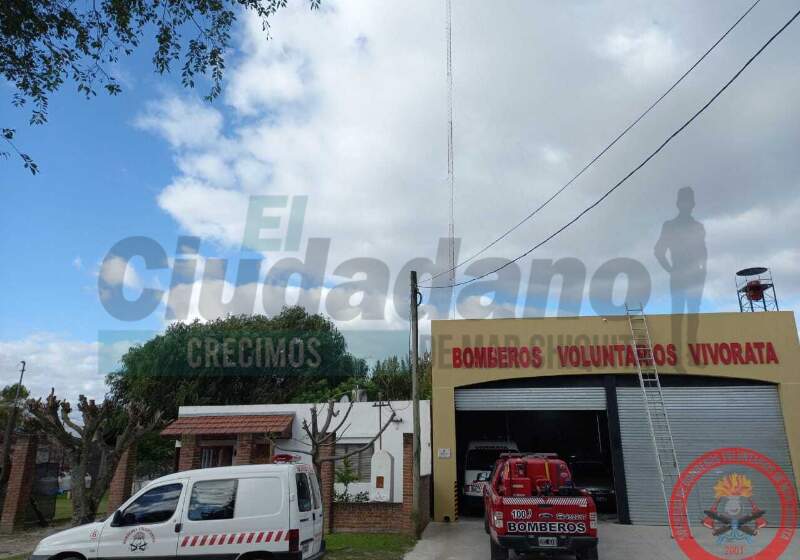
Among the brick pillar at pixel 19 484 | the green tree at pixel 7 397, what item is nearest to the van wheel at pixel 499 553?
the brick pillar at pixel 19 484

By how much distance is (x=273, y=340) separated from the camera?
34625 millimetres

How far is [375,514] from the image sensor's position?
42.3 feet

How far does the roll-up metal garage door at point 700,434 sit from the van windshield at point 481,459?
3.75 meters

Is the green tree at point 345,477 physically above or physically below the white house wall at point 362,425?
below

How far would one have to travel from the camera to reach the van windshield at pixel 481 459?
16.2m

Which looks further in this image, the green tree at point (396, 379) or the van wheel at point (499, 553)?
the green tree at point (396, 379)

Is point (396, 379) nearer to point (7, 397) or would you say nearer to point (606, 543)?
point (606, 543)

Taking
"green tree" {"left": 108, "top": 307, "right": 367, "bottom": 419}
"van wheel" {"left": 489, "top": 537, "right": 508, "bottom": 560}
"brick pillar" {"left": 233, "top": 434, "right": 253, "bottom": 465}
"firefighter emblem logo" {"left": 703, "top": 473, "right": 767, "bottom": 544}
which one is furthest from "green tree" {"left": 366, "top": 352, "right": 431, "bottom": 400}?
"van wheel" {"left": 489, "top": 537, "right": 508, "bottom": 560}

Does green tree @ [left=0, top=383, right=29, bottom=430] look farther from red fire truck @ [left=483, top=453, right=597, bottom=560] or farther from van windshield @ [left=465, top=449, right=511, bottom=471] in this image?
red fire truck @ [left=483, top=453, right=597, bottom=560]

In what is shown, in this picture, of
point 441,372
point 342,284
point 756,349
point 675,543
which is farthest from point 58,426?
point 756,349

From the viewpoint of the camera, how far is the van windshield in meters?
16.2

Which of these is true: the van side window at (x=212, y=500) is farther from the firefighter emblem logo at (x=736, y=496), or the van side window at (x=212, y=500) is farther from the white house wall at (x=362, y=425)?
the firefighter emblem logo at (x=736, y=496)

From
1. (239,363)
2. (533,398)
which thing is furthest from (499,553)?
(239,363)

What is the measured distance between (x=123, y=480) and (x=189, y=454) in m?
2.25
